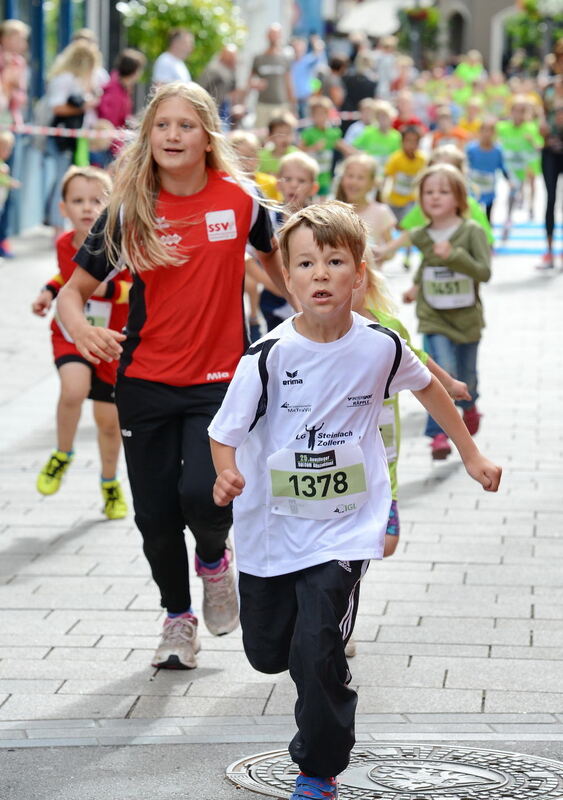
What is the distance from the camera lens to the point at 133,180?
5.06m

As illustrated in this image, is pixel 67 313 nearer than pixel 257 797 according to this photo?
No

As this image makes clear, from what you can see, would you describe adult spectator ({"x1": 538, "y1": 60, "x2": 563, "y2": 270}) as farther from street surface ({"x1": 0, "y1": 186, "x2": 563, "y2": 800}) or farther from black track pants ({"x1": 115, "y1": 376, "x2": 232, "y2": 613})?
black track pants ({"x1": 115, "y1": 376, "x2": 232, "y2": 613})

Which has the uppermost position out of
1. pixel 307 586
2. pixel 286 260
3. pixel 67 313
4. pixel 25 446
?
pixel 286 260

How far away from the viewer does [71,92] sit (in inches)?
688

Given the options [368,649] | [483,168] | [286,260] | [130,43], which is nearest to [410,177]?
[483,168]

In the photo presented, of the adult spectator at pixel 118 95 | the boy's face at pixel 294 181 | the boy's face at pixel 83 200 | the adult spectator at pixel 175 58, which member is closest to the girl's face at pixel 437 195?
the boy's face at pixel 294 181

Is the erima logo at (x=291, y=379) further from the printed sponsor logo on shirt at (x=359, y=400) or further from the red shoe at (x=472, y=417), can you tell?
the red shoe at (x=472, y=417)

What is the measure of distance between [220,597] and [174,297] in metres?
1.03

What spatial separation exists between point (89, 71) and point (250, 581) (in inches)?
550

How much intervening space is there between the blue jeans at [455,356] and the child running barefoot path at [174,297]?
13.1ft

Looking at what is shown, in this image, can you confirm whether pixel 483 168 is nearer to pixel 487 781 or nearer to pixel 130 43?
pixel 130 43

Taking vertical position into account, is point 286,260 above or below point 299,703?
above

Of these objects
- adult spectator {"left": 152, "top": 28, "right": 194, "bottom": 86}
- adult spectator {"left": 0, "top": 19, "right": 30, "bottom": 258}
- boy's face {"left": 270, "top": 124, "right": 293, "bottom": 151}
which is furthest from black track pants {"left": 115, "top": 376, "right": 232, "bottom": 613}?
adult spectator {"left": 152, "top": 28, "right": 194, "bottom": 86}

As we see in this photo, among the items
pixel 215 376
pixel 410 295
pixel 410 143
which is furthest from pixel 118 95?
pixel 215 376
